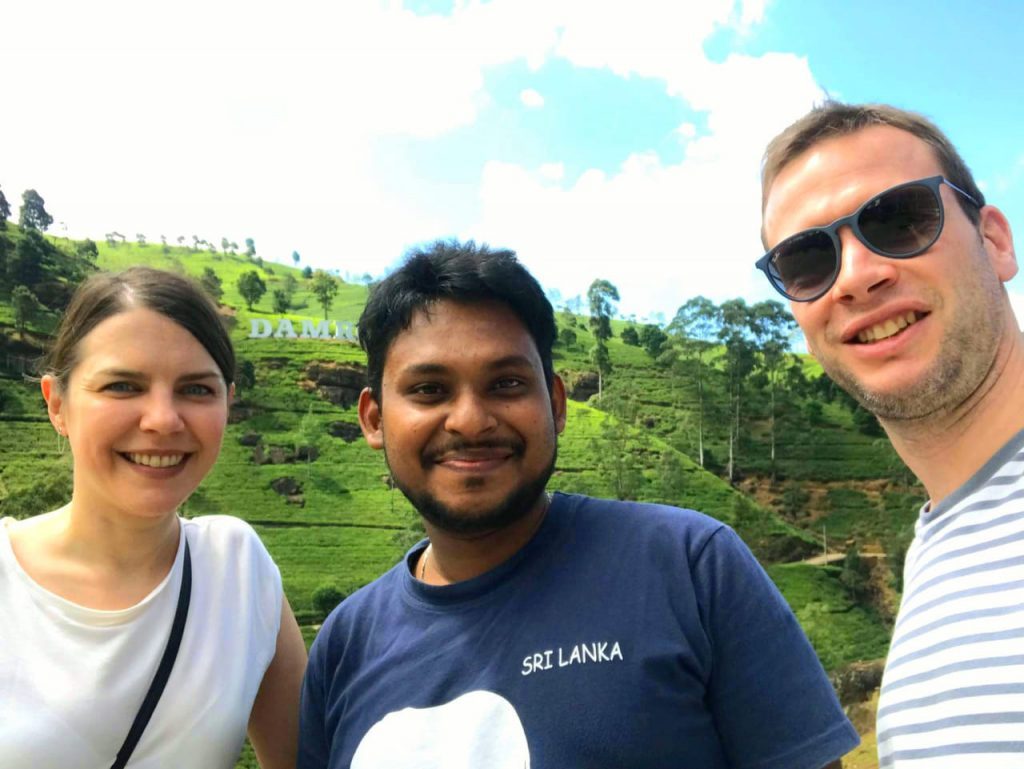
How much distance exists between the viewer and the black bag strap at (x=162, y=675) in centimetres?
177

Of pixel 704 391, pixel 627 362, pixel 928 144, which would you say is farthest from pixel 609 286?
pixel 928 144

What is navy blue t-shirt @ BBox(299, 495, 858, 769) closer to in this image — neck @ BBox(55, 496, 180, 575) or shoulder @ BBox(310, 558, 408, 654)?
shoulder @ BBox(310, 558, 408, 654)

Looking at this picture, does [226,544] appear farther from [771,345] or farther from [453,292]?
[771,345]

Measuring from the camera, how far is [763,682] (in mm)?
1376

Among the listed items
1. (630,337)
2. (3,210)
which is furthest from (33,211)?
(630,337)

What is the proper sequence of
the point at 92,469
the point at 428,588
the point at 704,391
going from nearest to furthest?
the point at 428,588
the point at 92,469
the point at 704,391

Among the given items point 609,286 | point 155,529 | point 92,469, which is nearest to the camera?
point 92,469

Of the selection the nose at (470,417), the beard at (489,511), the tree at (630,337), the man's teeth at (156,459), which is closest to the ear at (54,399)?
the man's teeth at (156,459)

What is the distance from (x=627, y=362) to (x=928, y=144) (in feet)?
178

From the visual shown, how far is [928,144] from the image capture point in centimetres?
174

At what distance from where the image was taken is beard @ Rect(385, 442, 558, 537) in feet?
5.34

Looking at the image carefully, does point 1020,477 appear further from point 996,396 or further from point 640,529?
point 640,529

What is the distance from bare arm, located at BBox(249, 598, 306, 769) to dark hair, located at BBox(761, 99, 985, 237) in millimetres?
1967

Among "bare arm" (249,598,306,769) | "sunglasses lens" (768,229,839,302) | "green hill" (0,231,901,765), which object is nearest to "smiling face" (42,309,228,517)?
"bare arm" (249,598,306,769)
